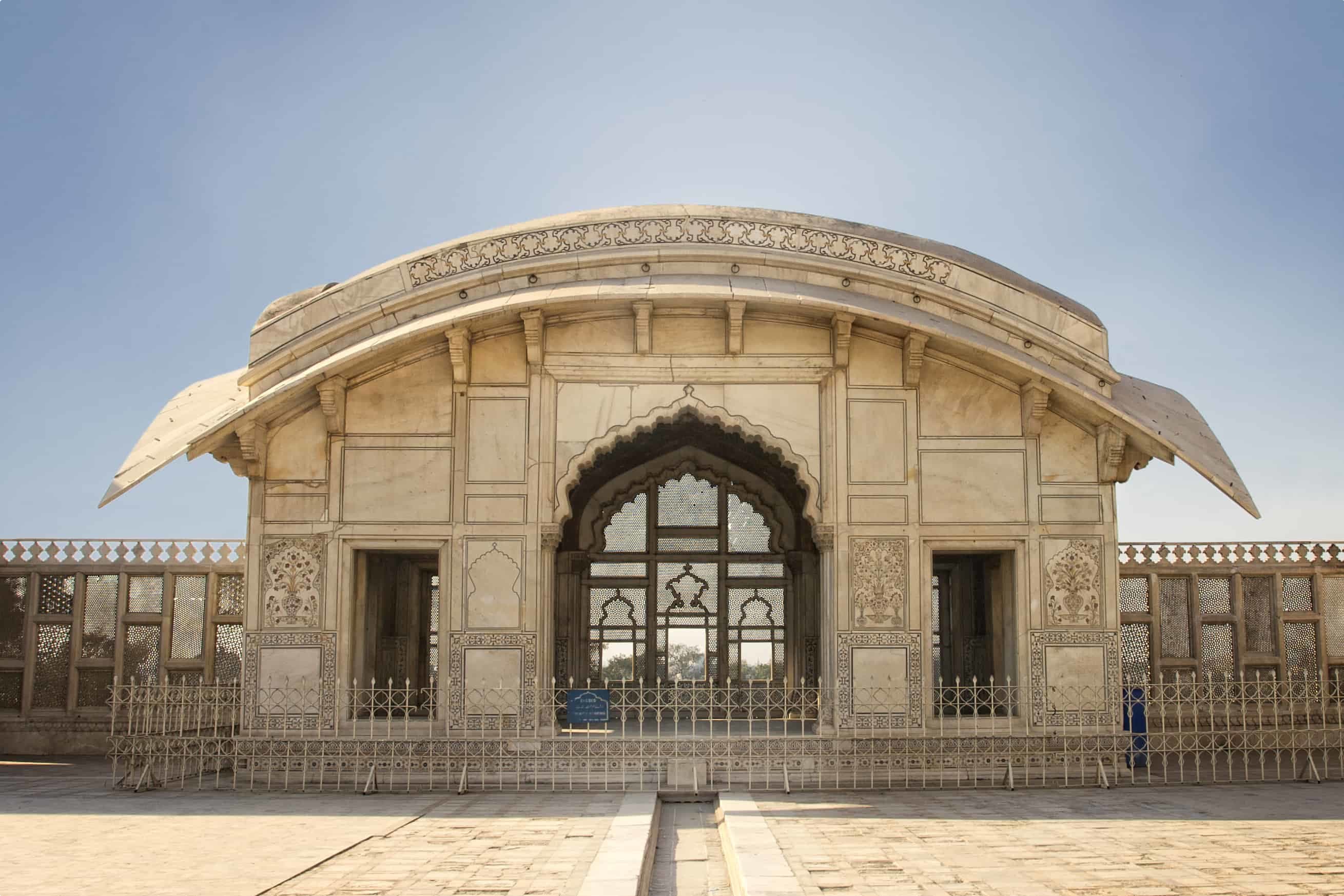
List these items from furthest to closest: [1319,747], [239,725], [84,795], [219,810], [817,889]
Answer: [1319,747] → [239,725] → [84,795] → [219,810] → [817,889]

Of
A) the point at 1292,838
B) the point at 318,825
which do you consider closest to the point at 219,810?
the point at 318,825

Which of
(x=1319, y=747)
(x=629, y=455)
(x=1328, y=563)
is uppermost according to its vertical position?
(x=629, y=455)

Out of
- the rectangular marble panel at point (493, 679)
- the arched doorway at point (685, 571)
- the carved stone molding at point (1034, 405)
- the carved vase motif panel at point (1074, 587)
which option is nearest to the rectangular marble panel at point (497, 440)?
the rectangular marble panel at point (493, 679)

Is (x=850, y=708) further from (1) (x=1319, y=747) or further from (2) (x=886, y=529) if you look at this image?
(1) (x=1319, y=747)

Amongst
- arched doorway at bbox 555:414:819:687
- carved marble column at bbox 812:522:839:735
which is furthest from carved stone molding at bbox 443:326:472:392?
carved marble column at bbox 812:522:839:735

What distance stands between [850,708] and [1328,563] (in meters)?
7.52

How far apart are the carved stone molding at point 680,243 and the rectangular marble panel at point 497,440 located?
1311 mm

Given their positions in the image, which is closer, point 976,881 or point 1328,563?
point 976,881

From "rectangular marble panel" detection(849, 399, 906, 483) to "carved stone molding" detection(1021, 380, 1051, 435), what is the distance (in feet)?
3.78

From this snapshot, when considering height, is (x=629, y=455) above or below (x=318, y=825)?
above

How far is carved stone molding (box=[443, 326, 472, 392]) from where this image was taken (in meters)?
11.2

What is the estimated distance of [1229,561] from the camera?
48.3 feet

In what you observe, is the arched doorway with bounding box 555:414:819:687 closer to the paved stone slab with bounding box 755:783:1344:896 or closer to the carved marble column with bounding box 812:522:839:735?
the carved marble column with bounding box 812:522:839:735

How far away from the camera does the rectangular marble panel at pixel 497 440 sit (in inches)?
449
